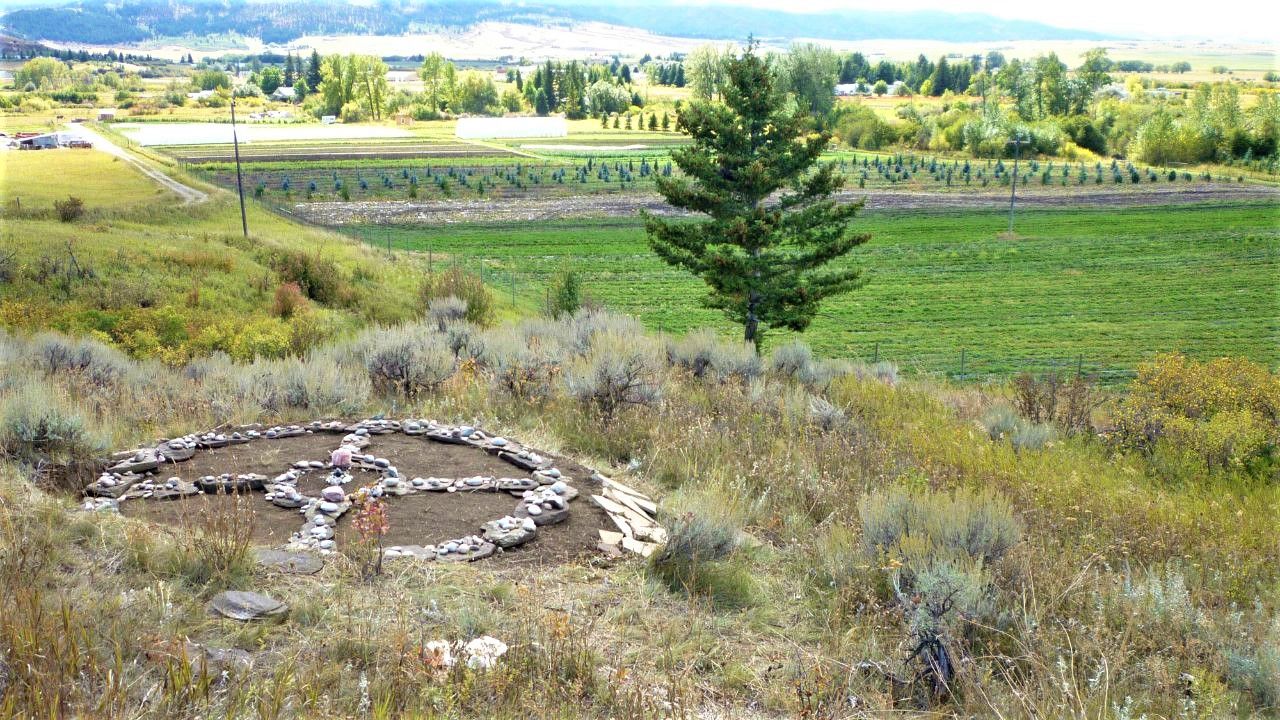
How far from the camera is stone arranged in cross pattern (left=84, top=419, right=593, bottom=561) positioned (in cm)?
605

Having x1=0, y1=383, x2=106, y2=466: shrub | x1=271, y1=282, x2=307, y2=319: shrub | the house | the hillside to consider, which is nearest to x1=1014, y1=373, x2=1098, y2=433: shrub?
x1=0, y1=383, x2=106, y2=466: shrub

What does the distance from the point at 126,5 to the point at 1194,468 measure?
287 ft

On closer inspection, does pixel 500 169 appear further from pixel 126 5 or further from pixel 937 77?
pixel 937 77

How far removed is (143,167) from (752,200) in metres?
46.6

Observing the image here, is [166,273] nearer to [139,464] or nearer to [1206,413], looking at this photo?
[139,464]

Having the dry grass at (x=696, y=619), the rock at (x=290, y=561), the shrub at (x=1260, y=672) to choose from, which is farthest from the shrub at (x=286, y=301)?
the shrub at (x=1260, y=672)

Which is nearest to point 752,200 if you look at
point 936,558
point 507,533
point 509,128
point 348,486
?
point 348,486

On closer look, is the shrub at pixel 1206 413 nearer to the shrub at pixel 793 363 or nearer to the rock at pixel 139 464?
the shrub at pixel 793 363

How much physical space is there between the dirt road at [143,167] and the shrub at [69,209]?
10073 mm

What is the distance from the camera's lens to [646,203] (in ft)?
234

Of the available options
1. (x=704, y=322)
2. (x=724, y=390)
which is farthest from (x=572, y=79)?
(x=724, y=390)

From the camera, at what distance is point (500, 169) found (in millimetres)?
81438

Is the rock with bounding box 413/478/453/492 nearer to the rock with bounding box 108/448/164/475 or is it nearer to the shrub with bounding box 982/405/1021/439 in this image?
the rock with bounding box 108/448/164/475

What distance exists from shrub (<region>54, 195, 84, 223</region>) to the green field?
16.3 metres
